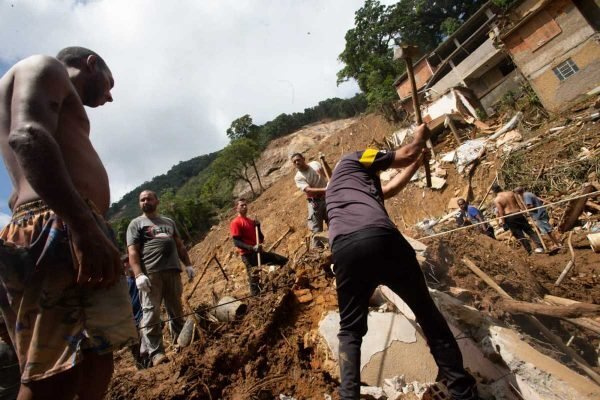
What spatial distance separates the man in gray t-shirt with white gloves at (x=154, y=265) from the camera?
3.55 metres

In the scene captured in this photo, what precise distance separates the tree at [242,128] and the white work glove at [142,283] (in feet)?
132

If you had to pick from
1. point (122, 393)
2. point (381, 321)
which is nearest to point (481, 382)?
point (381, 321)

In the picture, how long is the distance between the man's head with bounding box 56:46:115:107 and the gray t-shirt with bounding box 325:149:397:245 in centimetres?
153

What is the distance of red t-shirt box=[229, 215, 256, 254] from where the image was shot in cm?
529

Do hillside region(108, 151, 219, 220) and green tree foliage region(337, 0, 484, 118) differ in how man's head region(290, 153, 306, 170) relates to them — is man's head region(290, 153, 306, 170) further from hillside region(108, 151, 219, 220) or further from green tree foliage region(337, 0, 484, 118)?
hillside region(108, 151, 219, 220)

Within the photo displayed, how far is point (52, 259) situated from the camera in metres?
1.21

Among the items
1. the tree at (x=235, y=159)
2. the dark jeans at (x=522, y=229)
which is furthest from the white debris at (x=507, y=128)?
the tree at (x=235, y=159)

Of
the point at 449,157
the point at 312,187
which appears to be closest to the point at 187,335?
the point at 312,187

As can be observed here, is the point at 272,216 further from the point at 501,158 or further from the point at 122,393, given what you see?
the point at 122,393

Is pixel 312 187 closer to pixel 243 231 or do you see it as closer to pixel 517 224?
pixel 243 231

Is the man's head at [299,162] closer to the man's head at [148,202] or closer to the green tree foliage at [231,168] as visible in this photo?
the man's head at [148,202]

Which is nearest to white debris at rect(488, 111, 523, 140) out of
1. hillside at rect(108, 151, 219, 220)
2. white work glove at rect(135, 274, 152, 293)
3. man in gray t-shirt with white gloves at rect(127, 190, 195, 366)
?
man in gray t-shirt with white gloves at rect(127, 190, 195, 366)

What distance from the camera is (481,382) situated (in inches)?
82.4

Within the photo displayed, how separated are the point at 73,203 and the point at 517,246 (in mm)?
8641
